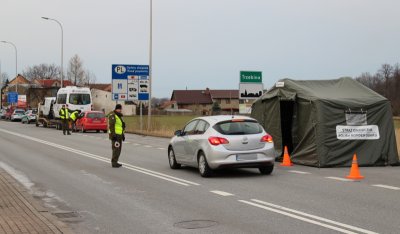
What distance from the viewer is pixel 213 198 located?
10.1m

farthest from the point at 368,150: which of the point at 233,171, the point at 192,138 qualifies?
the point at 192,138

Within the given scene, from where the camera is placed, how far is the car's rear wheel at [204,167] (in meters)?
13.1

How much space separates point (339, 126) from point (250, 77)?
7548 mm

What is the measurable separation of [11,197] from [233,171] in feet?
20.8

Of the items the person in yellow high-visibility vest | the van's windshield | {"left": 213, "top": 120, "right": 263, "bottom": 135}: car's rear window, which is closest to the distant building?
the van's windshield

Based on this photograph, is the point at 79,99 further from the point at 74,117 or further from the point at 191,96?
the point at 191,96

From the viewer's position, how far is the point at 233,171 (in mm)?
14664

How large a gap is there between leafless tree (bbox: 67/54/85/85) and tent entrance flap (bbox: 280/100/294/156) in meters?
111

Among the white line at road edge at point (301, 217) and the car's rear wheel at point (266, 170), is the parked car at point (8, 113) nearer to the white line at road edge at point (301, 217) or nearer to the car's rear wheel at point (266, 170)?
the car's rear wheel at point (266, 170)

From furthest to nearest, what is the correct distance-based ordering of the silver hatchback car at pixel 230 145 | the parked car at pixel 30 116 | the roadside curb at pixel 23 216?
the parked car at pixel 30 116, the silver hatchback car at pixel 230 145, the roadside curb at pixel 23 216

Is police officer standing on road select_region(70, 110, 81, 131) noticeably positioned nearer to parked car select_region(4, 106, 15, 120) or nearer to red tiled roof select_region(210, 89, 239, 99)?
parked car select_region(4, 106, 15, 120)

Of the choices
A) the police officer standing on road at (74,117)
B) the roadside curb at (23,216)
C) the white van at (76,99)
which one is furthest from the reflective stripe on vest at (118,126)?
the white van at (76,99)

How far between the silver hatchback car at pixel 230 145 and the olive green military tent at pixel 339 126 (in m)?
2.92

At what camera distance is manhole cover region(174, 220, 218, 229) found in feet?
25.3
